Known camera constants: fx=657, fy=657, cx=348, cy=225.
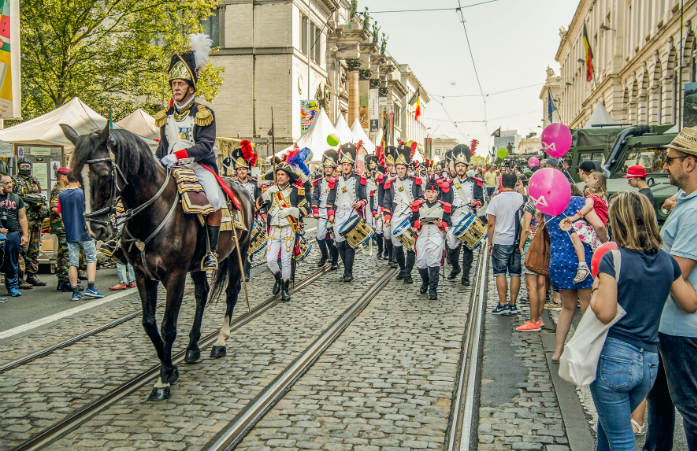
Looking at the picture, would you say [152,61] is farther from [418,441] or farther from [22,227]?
[418,441]

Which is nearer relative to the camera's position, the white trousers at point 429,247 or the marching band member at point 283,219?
the marching band member at point 283,219

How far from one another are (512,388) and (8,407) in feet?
14.5

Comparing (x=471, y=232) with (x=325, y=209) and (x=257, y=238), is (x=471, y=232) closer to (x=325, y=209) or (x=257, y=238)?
(x=325, y=209)

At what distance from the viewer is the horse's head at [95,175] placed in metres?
5.37

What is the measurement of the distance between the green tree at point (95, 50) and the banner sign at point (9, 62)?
1143cm

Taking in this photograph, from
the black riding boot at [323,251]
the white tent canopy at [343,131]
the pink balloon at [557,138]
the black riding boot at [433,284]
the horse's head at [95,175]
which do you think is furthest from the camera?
the white tent canopy at [343,131]

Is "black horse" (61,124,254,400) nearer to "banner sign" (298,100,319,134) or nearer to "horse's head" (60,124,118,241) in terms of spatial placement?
"horse's head" (60,124,118,241)

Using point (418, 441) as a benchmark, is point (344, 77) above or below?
above

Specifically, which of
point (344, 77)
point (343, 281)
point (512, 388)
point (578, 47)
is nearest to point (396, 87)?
point (578, 47)

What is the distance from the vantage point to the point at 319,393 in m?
5.93

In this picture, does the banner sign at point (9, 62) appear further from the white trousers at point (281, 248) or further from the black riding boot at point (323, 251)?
the black riding boot at point (323, 251)

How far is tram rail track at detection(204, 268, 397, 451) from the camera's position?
15.9 feet

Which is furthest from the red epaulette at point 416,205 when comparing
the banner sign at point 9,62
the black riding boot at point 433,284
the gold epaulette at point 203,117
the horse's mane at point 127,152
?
the banner sign at point 9,62

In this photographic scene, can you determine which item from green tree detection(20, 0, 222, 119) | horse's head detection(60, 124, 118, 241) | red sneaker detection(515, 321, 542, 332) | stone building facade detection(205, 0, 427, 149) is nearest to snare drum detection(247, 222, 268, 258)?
red sneaker detection(515, 321, 542, 332)
